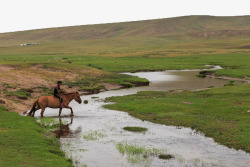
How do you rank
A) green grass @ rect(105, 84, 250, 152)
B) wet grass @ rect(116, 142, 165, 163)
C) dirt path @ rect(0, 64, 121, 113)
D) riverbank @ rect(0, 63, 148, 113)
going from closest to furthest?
wet grass @ rect(116, 142, 165, 163), green grass @ rect(105, 84, 250, 152), dirt path @ rect(0, 64, 121, 113), riverbank @ rect(0, 63, 148, 113)

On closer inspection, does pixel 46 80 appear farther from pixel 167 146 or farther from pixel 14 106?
pixel 167 146

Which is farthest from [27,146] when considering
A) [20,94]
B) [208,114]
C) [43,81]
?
[43,81]

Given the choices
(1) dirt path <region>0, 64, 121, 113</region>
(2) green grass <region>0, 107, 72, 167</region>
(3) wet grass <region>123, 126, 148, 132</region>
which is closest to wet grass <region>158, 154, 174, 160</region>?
(2) green grass <region>0, 107, 72, 167</region>

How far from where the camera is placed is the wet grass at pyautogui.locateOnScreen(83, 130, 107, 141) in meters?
20.4

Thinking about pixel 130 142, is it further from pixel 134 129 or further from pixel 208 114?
pixel 208 114

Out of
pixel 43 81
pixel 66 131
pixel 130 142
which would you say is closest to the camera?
pixel 130 142

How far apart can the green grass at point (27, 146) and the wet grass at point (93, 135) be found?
2.06 meters

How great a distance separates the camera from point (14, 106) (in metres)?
30.4

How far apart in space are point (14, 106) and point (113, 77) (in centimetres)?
2720

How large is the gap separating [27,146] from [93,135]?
511 cm

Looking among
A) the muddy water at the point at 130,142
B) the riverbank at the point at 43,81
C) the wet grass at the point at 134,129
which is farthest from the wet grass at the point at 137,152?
the riverbank at the point at 43,81

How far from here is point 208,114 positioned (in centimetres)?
2611

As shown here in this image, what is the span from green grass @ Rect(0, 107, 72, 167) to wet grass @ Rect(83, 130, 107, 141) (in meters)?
2.06

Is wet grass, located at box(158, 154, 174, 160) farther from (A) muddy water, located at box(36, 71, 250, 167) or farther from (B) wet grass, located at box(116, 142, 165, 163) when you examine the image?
A: (B) wet grass, located at box(116, 142, 165, 163)
